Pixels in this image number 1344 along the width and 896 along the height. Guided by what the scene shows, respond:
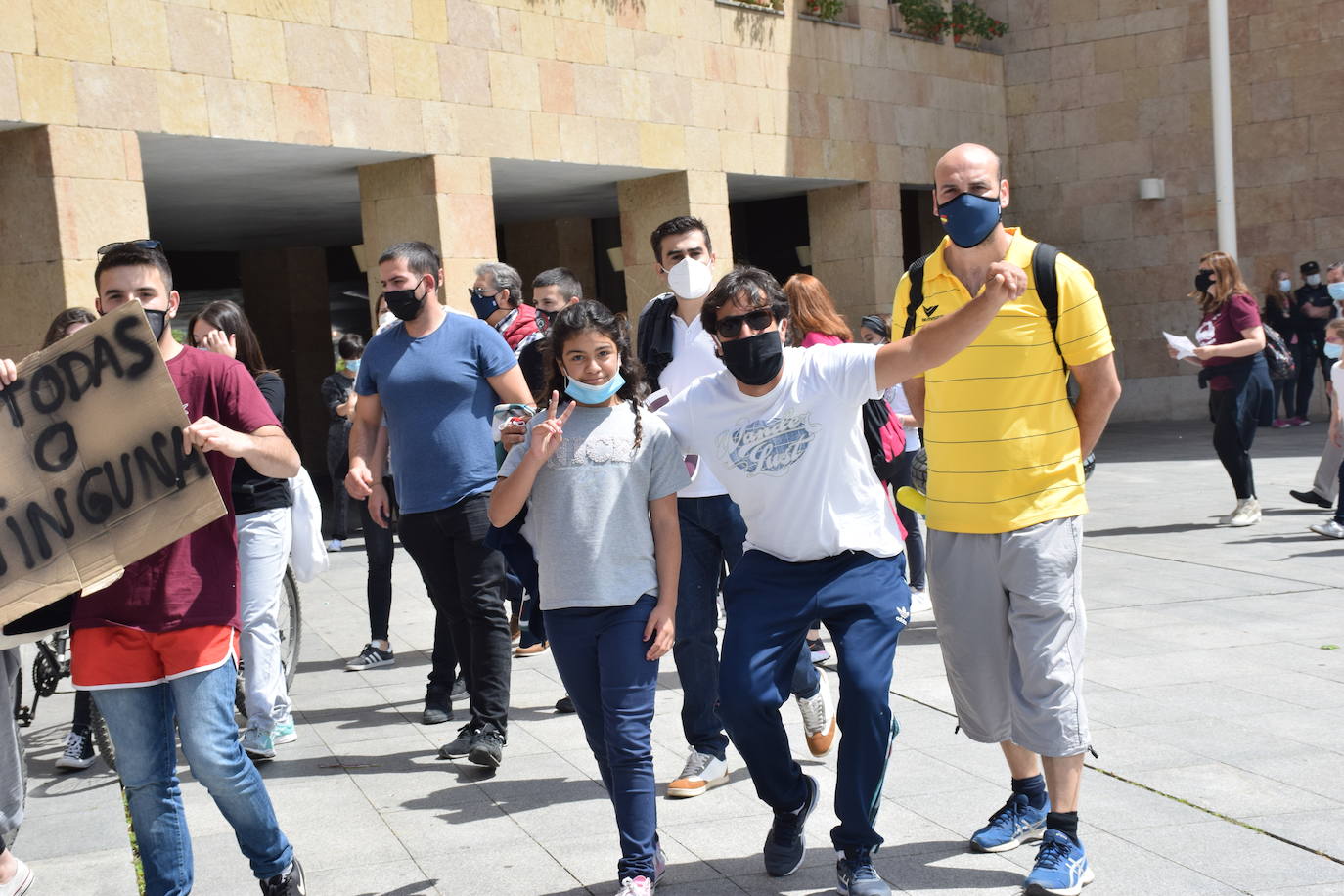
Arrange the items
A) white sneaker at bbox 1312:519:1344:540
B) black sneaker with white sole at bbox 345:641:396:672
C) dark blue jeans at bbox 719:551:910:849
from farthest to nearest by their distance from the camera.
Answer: white sneaker at bbox 1312:519:1344:540 < black sneaker with white sole at bbox 345:641:396:672 < dark blue jeans at bbox 719:551:910:849

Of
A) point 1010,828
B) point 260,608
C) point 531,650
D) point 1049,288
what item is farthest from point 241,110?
point 1010,828

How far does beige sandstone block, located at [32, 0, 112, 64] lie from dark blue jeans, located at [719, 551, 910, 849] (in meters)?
8.23

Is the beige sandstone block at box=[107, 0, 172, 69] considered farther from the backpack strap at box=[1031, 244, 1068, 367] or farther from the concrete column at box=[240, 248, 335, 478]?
the concrete column at box=[240, 248, 335, 478]

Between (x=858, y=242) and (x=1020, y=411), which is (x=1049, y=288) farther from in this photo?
(x=858, y=242)

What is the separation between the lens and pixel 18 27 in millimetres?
9992

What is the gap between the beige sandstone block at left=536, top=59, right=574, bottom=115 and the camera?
13.7 m

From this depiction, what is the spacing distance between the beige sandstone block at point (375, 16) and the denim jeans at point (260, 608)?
7.30m

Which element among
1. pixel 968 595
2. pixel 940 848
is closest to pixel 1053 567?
pixel 968 595

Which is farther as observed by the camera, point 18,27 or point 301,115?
point 301,115

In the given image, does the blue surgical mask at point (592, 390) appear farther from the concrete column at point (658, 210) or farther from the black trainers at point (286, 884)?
the concrete column at point (658, 210)

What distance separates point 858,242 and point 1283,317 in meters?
5.60

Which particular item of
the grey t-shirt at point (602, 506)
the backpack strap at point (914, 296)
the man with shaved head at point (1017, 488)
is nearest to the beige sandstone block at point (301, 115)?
the grey t-shirt at point (602, 506)

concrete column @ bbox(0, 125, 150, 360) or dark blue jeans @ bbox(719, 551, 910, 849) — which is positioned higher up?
concrete column @ bbox(0, 125, 150, 360)

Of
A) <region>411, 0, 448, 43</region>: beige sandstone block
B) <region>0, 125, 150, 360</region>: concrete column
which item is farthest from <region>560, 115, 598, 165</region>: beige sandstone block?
<region>0, 125, 150, 360</region>: concrete column
